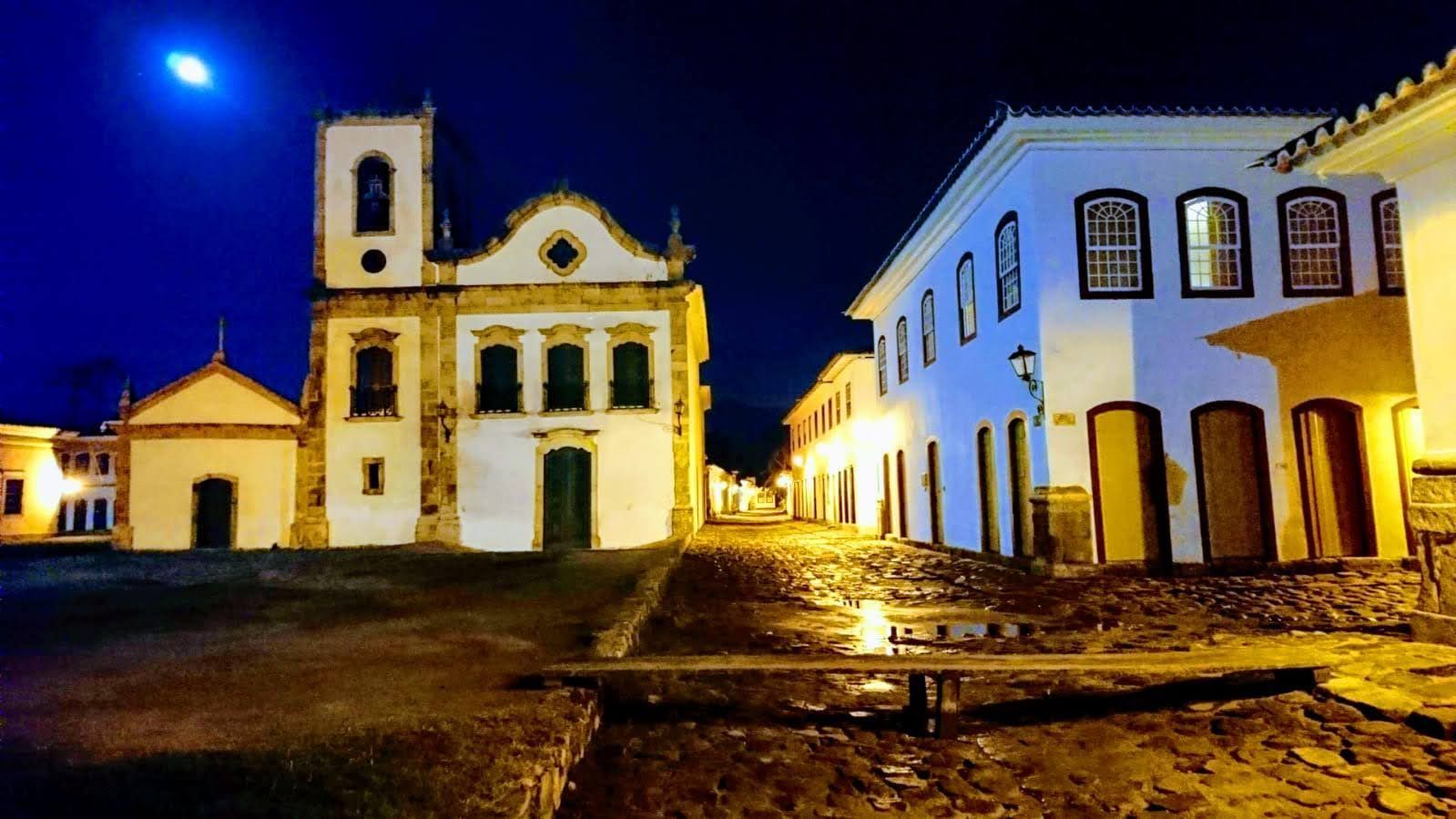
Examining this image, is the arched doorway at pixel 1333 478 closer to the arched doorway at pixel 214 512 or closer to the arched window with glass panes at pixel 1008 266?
the arched window with glass panes at pixel 1008 266

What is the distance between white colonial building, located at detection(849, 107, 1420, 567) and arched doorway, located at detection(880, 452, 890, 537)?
8.62 m

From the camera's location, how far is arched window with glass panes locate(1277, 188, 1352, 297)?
1216 cm

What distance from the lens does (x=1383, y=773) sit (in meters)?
→ 3.71

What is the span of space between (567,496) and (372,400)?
543 cm

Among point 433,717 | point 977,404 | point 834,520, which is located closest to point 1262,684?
point 433,717

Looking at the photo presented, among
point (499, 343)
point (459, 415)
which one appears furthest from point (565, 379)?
point (459, 415)

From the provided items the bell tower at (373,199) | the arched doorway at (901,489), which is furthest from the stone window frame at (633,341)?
the arched doorway at (901,489)

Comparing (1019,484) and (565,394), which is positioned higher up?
(565,394)

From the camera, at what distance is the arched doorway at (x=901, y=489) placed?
19.5m

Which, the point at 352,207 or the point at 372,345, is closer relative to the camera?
the point at 372,345

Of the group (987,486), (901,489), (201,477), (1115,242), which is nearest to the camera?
(1115,242)

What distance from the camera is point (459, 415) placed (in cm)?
2148

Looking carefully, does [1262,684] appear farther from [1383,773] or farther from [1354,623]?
[1354,623]

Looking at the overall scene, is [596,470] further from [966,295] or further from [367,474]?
[966,295]
